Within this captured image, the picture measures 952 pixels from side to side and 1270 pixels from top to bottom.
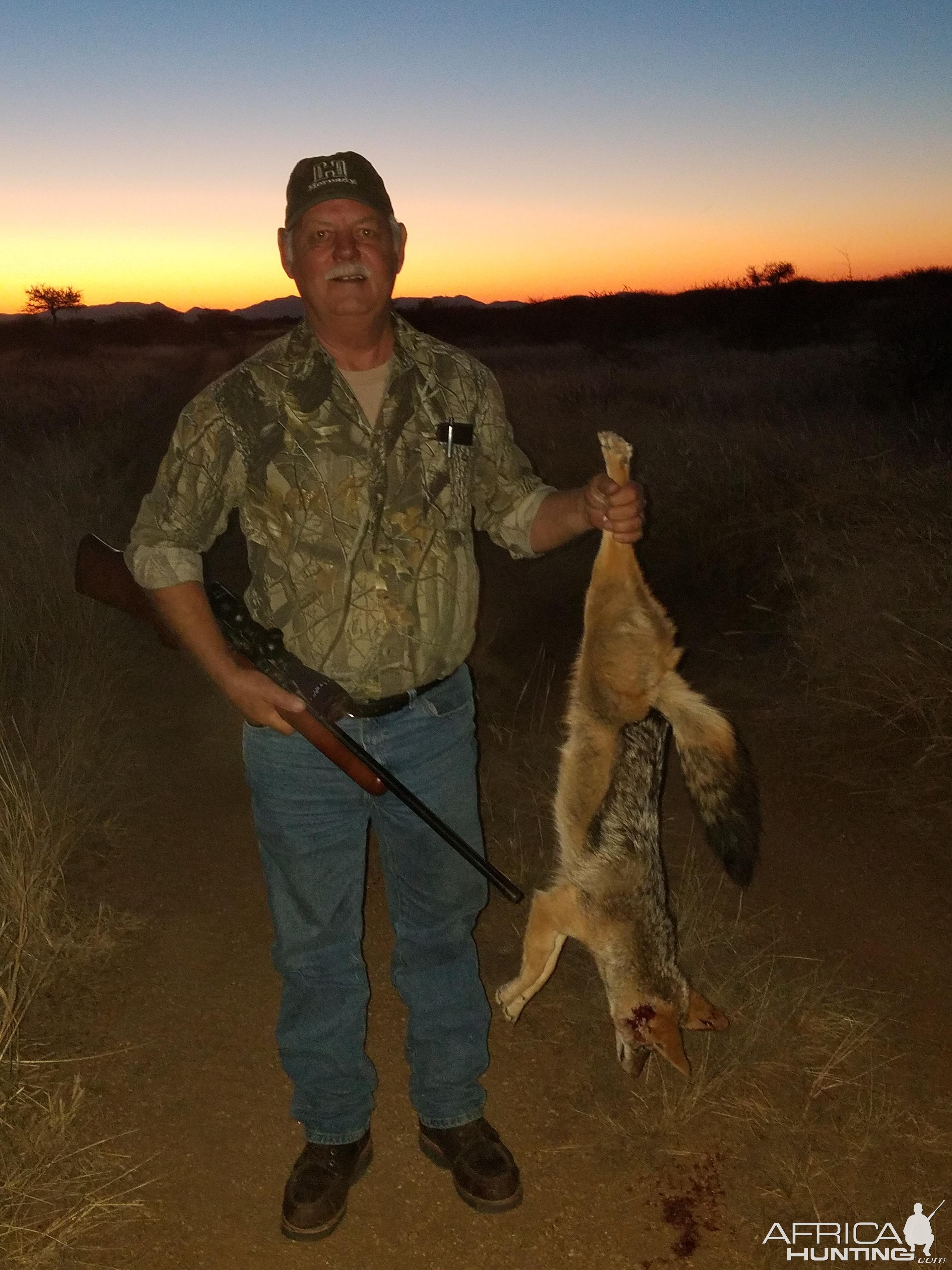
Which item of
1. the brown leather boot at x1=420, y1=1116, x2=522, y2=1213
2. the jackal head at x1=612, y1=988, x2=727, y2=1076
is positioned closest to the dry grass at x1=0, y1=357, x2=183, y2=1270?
the brown leather boot at x1=420, y1=1116, x2=522, y2=1213

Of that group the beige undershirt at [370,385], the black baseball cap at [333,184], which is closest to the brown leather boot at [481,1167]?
the beige undershirt at [370,385]

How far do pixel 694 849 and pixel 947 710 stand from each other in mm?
1786

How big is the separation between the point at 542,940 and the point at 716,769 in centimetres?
107

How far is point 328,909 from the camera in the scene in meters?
3.04

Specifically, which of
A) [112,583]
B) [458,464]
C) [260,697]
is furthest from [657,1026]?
[112,583]

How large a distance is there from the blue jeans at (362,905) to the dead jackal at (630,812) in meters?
0.45

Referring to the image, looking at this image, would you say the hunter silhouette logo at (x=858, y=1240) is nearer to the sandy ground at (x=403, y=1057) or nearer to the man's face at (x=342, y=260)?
the sandy ground at (x=403, y=1057)

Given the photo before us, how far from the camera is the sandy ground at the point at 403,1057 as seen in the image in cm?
319

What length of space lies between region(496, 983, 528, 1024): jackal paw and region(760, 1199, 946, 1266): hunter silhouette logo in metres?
1.16

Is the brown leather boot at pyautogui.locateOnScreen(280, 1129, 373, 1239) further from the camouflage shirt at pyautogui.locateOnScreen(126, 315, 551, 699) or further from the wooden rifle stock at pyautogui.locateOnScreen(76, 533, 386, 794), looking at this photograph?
the camouflage shirt at pyautogui.locateOnScreen(126, 315, 551, 699)

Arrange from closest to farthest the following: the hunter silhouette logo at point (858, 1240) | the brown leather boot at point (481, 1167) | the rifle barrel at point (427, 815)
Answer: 1. the rifle barrel at point (427, 815)
2. the hunter silhouette logo at point (858, 1240)
3. the brown leather boot at point (481, 1167)

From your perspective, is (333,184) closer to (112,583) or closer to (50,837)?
(112,583)

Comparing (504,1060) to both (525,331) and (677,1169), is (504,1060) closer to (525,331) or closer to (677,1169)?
(677,1169)

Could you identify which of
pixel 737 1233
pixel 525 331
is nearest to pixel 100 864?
pixel 737 1233
